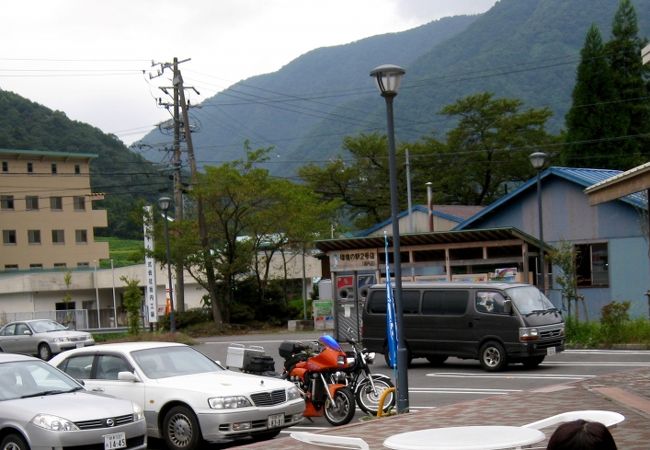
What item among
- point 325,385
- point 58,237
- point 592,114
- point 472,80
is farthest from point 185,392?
point 472,80

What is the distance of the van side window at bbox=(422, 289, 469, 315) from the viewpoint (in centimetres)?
2177

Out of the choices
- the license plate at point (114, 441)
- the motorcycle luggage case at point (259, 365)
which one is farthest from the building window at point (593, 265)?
the license plate at point (114, 441)

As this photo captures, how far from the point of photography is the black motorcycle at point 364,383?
47.9 feet

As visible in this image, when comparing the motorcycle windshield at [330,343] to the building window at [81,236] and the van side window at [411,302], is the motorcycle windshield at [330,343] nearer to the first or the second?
the van side window at [411,302]

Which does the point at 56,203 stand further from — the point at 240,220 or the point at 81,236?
the point at 240,220

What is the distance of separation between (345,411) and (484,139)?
55.7 m

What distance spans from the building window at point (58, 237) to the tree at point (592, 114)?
40.9 metres

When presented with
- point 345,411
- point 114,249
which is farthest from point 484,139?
point 345,411

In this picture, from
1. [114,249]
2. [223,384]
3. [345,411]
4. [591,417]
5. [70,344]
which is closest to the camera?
[591,417]

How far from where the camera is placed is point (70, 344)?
114 feet

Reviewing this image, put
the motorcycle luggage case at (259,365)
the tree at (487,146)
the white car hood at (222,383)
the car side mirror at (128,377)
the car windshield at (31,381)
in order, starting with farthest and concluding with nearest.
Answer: the tree at (487,146) → the motorcycle luggage case at (259,365) → the car side mirror at (128,377) → the white car hood at (222,383) → the car windshield at (31,381)

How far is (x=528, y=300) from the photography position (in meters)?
21.5

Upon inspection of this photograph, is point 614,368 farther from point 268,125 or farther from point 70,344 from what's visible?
point 268,125

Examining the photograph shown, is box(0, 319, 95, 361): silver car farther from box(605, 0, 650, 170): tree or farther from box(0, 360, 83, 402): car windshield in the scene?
box(605, 0, 650, 170): tree
